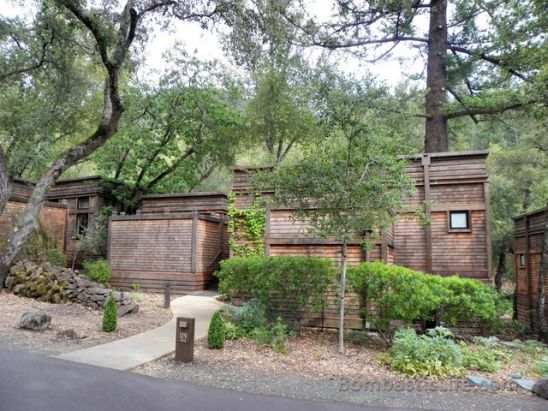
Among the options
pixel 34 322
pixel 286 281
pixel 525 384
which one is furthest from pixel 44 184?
pixel 525 384

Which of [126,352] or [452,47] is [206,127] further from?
[126,352]

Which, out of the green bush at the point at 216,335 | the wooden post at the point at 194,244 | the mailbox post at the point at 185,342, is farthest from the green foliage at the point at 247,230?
the mailbox post at the point at 185,342

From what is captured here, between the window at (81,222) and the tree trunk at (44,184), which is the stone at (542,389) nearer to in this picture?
the tree trunk at (44,184)

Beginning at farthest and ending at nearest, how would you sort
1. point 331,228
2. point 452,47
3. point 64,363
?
point 452,47 → point 331,228 → point 64,363

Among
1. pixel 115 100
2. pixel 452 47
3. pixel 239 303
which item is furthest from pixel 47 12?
pixel 452 47

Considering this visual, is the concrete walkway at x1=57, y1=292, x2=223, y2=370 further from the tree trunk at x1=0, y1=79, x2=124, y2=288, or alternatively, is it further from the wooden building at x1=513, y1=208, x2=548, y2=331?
the wooden building at x1=513, y1=208, x2=548, y2=331

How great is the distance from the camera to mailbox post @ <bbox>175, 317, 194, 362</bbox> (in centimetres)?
642

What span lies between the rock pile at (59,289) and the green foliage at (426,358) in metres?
7.11

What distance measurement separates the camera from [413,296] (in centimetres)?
748

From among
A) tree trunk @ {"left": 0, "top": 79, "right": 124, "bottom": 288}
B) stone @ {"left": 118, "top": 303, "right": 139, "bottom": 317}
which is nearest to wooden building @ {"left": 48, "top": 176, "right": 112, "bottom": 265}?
tree trunk @ {"left": 0, "top": 79, "right": 124, "bottom": 288}

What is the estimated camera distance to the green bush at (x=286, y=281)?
859 cm

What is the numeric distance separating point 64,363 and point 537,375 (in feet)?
24.3

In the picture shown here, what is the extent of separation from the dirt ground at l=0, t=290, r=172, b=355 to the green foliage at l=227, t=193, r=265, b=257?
10.7 feet

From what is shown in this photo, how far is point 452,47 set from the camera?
1720 centimetres
